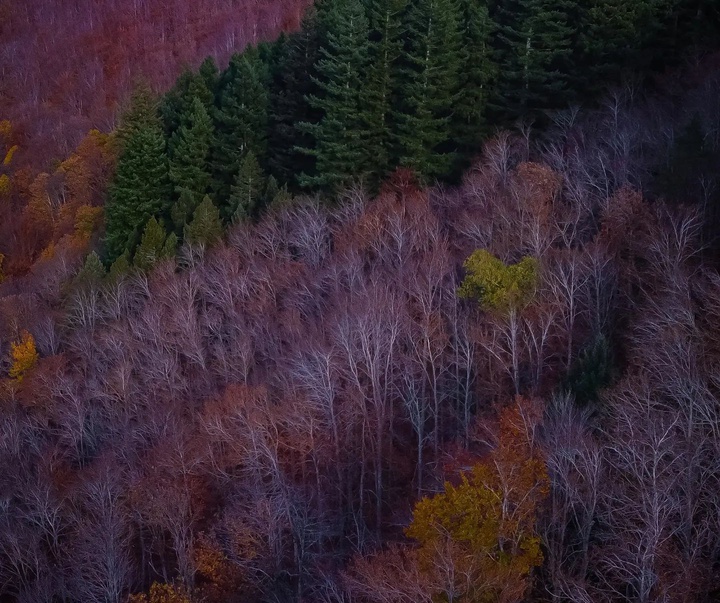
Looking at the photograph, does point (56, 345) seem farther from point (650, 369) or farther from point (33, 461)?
point (650, 369)

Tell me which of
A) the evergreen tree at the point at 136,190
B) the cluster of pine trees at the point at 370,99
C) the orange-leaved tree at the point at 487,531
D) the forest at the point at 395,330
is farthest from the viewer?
the evergreen tree at the point at 136,190

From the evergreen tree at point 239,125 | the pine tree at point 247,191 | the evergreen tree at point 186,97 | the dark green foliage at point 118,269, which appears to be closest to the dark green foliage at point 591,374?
the pine tree at point 247,191

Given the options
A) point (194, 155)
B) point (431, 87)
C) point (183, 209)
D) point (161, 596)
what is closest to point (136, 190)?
point (183, 209)

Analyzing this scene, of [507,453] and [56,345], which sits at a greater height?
[507,453]

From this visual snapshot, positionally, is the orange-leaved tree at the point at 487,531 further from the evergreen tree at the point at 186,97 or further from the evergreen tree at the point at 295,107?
the evergreen tree at the point at 186,97

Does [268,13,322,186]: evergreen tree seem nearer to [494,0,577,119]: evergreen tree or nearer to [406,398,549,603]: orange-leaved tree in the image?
[494,0,577,119]: evergreen tree

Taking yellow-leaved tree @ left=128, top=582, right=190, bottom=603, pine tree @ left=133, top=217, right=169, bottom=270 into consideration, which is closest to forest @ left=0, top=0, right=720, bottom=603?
yellow-leaved tree @ left=128, top=582, right=190, bottom=603

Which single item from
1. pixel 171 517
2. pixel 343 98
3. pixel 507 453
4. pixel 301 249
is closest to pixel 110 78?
pixel 343 98
